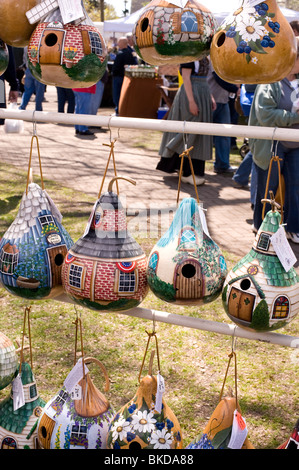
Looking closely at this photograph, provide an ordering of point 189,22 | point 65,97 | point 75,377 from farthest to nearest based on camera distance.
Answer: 1. point 65,97
2. point 75,377
3. point 189,22

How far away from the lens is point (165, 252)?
178cm

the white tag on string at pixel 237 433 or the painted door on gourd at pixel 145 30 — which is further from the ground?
the painted door on gourd at pixel 145 30

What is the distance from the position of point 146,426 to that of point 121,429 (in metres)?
0.09

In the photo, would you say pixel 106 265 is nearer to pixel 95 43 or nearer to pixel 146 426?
pixel 146 426

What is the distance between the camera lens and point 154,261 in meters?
1.80

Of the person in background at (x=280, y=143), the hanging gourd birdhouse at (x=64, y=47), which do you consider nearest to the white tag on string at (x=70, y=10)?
the hanging gourd birdhouse at (x=64, y=47)

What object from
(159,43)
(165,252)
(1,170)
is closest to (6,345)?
(165,252)

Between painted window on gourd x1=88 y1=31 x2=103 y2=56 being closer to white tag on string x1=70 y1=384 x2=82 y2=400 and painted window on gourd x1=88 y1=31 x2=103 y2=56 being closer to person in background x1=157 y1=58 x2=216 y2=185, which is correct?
white tag on string x1=70 y1=384 x2=82 y2=400

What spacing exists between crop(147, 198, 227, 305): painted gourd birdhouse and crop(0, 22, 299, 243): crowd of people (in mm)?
251

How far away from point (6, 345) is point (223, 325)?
855 millimetres

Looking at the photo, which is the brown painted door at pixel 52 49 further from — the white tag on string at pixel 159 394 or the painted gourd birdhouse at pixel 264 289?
the white tag on string at pixel 159 394

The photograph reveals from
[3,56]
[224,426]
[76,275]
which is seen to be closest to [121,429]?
[224,426]

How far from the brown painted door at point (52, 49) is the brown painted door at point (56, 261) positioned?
650 millimetres

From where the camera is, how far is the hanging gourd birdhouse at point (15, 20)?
194cm
